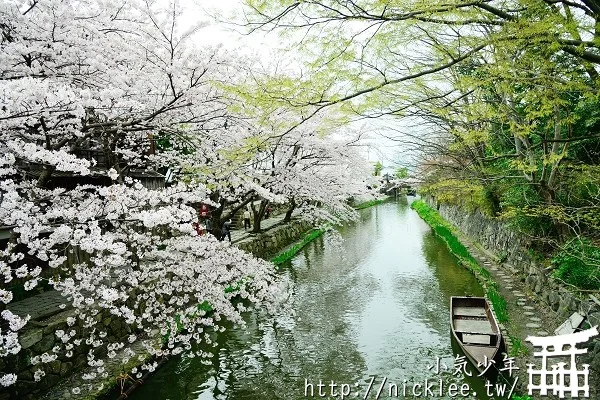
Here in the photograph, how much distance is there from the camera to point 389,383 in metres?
7.18

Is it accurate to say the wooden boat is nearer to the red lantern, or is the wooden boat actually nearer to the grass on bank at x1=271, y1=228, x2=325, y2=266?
the red lantern

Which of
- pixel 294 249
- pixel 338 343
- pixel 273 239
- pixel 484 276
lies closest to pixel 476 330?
pixel 338 343

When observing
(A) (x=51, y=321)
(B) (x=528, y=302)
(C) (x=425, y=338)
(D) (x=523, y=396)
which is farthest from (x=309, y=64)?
(B) (x=528, y=302)

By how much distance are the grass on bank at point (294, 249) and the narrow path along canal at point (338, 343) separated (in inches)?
44.5

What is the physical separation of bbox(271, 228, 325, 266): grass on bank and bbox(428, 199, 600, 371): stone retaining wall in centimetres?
831

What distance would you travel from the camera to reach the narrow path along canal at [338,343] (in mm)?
7230

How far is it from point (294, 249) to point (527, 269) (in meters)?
10.2

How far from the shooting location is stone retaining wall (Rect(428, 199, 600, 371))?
22.4ft

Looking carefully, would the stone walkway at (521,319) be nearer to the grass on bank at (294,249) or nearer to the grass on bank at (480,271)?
the grass on bank at (480,271)

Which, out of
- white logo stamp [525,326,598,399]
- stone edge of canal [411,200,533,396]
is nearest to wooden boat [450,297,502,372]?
stone edge of canal [411,200,533,396]

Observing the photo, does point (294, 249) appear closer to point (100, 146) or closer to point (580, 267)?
point (100, 146)

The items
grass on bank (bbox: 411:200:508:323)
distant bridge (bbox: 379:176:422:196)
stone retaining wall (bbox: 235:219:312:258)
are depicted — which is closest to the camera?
grass on bank (bbox: 411:200:508:323)

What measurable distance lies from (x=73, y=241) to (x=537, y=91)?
624 cm

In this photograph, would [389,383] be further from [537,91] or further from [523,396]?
[537,91]
